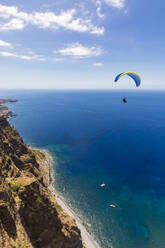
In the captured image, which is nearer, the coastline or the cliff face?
the cliff face

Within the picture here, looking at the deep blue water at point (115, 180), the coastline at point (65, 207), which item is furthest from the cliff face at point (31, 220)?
the deep blue water at point (115, 180)

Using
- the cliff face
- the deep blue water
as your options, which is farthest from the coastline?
the cliff face

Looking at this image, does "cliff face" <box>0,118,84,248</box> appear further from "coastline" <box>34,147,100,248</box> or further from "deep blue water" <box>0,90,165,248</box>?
"deep blue water" <box>0,90,165,248</box>

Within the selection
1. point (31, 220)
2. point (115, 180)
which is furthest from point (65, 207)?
point (115, 180)

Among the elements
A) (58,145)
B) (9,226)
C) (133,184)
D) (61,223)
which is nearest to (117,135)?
(58,145)

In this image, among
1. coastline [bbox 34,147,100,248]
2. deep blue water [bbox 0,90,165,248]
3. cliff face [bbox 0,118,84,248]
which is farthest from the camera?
deep blue water [bbox 0,90,165,248]

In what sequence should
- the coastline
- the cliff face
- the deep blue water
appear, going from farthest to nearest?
1. the deep blue water
2. the coastline
3. the cliff face

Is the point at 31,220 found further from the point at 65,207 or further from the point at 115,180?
the point at 115,180

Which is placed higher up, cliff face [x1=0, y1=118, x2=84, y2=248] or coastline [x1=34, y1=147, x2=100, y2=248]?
cliff face [x1=0, y1=118, x2=84, y2=248]

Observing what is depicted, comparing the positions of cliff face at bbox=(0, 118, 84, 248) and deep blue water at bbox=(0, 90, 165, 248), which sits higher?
cliff face at bbox=(0, 118, 84, 248)

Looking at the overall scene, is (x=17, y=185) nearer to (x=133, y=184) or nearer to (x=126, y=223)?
(x=126, y=223)

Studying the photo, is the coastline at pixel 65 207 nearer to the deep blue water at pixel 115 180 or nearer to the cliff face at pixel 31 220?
the deep blue water at pixel 115 180
